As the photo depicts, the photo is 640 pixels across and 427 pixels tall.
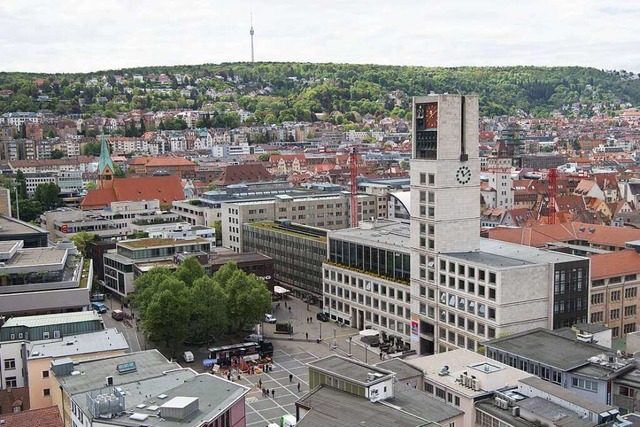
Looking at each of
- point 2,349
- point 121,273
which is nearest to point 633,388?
point 2,349

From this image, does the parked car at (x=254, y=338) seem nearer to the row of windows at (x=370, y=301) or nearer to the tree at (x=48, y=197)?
the row of windows at (x=370, y=301)

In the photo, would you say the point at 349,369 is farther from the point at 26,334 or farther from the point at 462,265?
the point at 26,334

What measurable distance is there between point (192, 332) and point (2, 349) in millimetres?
19896

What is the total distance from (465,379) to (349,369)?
7.96 m

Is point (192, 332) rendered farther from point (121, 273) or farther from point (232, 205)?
point (232, 205)

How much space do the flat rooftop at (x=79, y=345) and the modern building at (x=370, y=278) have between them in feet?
100

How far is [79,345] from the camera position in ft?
188

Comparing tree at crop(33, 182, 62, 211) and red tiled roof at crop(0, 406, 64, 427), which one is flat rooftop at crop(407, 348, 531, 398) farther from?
tree at crop(33, 182, 62, 211)

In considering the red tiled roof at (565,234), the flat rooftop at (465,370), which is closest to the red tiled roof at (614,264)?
the red tiled roof at (565,234)

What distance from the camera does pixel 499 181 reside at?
161 meters

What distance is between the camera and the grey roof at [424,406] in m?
43.9

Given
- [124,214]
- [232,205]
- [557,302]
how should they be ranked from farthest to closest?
[124,214] → [232,205] → [557,302]

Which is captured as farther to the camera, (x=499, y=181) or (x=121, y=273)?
(x=499, y=181)

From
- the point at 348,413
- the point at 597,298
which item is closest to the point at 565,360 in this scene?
the point at 348,413
